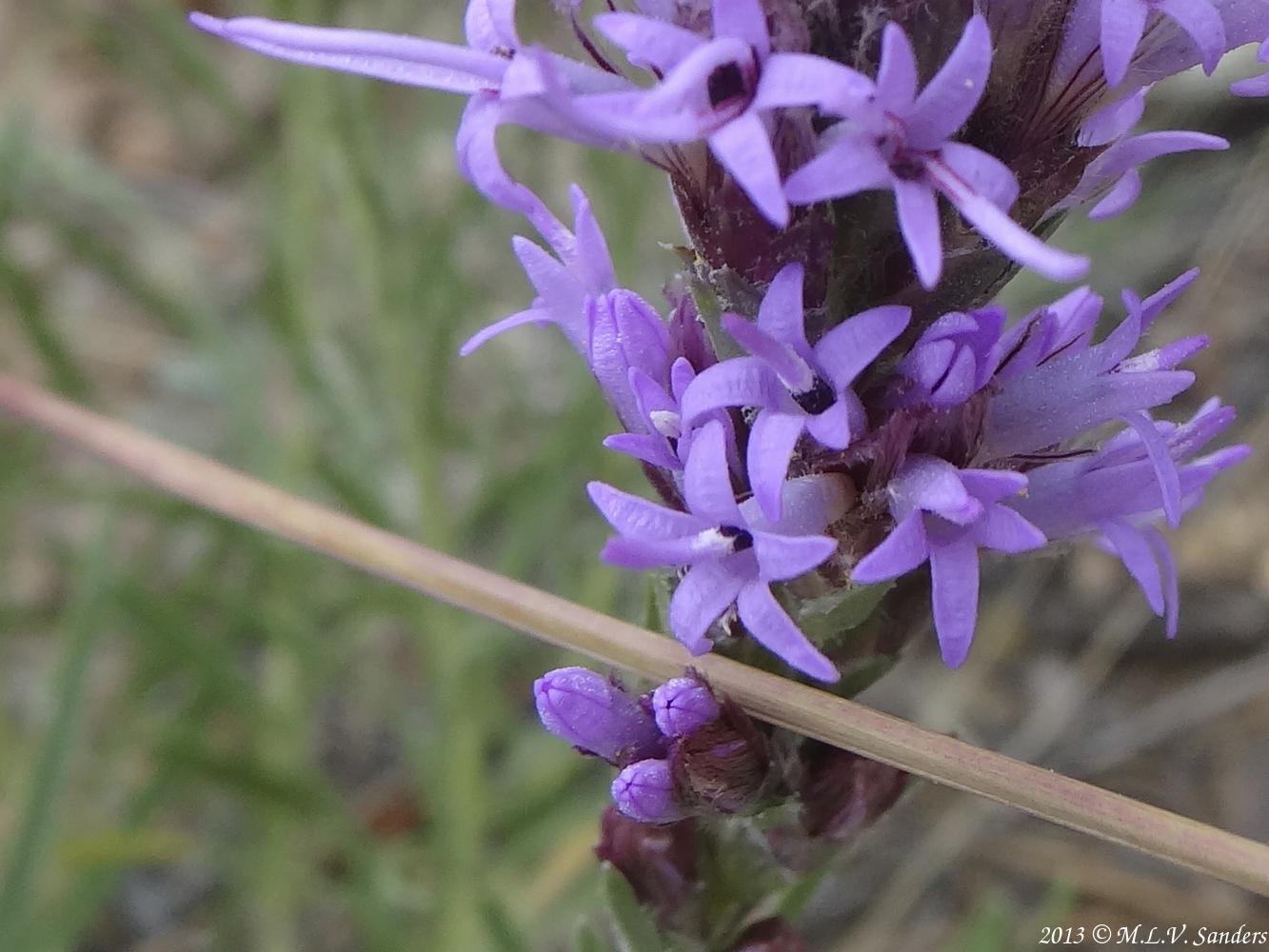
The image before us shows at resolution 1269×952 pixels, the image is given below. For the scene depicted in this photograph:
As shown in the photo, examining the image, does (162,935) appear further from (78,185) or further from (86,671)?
(78,185)

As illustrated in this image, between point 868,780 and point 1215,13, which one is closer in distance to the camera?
point 1215,13

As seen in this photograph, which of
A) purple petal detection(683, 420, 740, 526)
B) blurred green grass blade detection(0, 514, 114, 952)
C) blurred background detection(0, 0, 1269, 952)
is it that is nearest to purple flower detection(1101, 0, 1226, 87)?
purple petal detection(683, 420, 740, 526)

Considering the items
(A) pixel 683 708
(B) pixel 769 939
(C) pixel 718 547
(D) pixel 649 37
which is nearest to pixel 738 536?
(C) pixel 718 547

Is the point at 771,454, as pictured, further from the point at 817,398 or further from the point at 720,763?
the point at 720,763

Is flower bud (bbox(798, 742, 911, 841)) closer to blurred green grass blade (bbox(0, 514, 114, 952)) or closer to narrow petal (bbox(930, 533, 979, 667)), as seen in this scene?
narrow petal (bbox(930, 533, 979, 667))

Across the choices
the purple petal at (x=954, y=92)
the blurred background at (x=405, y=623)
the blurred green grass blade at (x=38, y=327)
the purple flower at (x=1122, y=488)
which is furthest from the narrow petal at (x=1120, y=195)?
the blurred green grass blade at (x=38, y=327)

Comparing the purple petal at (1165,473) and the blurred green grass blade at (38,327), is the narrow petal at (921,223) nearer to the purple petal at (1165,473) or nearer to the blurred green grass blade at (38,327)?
the purple petal at (1165,473)

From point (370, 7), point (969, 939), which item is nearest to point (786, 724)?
point (969, 939)
